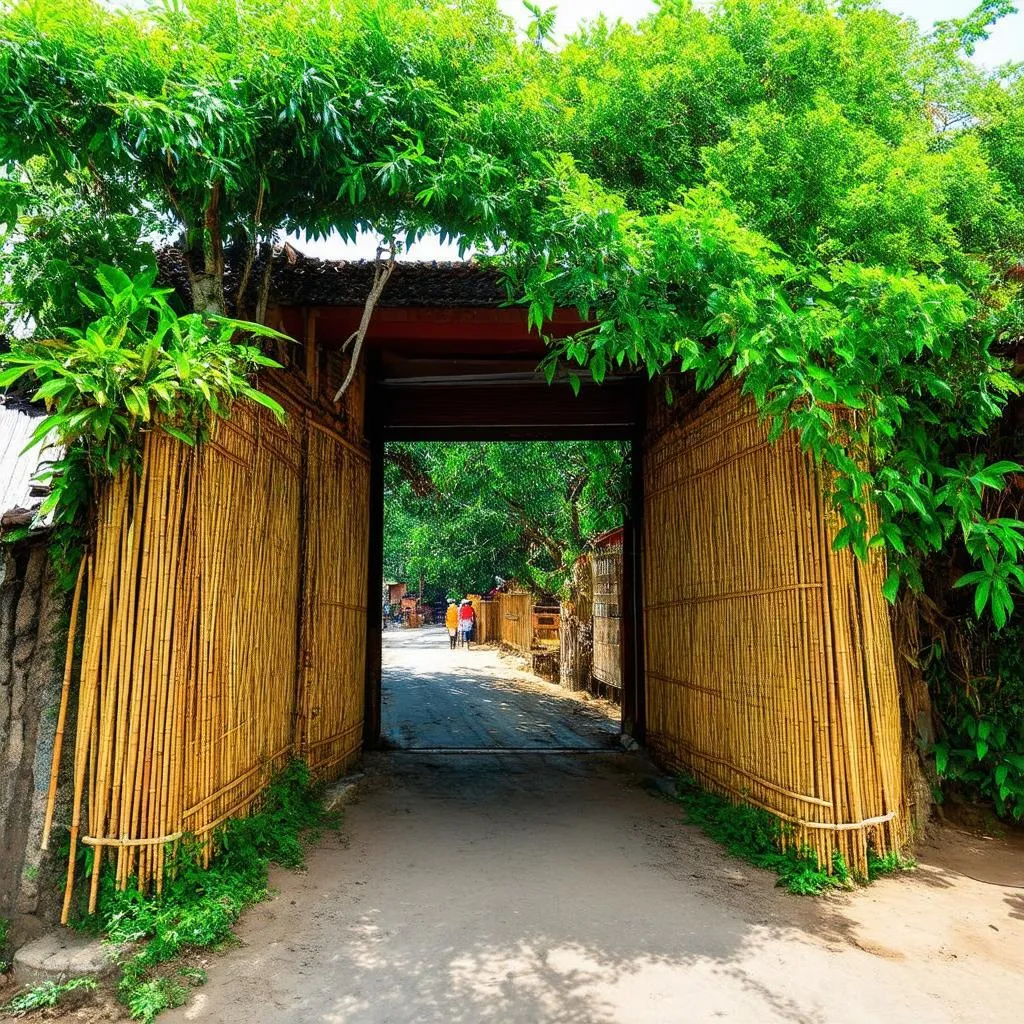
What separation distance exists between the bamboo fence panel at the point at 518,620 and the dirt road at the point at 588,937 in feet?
42.2

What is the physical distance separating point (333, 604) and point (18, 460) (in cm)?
223

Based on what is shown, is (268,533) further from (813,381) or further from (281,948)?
(813,381)

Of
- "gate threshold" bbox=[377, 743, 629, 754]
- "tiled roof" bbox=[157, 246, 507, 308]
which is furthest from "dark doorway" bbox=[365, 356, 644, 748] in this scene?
"tiled roof" bbox=[157, 246, 507, 308]

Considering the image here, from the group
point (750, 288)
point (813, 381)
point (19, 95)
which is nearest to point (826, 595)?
point (813, 381)

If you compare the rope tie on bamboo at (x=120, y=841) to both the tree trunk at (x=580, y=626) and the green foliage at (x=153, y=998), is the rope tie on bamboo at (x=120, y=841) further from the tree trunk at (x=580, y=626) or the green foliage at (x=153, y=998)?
the tree trunk at (x=580, y=626)

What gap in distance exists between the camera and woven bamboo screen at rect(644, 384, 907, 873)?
3.97 metres

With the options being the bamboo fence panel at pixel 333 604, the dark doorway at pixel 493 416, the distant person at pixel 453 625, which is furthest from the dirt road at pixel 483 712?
the distant person at pixel 453 625

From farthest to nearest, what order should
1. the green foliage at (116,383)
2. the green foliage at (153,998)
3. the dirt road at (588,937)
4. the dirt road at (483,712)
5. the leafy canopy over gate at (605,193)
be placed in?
the dirt road at (483,712) → the leafy canopy over gate at (605,193) → the green foliage at (116,383) → the dirt road at (588,937) → the green foliage at (153,998)

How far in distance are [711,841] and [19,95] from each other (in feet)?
17.2


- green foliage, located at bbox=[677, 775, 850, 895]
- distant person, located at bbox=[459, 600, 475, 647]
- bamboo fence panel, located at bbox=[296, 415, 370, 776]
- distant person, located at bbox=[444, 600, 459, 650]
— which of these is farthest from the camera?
distant person, located at bbox=[444, 600, 459, 650]

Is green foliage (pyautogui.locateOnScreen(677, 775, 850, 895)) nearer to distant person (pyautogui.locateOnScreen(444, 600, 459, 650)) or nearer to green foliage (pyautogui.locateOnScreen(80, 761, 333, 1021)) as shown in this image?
green foliage (pyautogui.locateOnScreen(80, 761, 333, 1021))

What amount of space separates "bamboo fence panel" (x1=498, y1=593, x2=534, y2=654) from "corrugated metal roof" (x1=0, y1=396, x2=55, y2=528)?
13.2 metres

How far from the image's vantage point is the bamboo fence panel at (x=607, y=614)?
10.5 metres

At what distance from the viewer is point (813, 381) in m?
3.52
